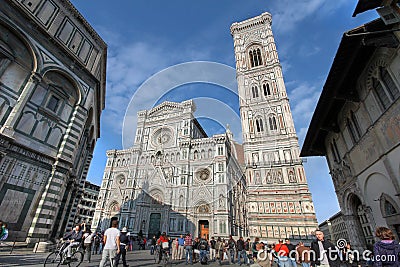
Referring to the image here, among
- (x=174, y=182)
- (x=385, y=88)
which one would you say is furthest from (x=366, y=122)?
(x=174, y=182)

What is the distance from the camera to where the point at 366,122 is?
924 cm

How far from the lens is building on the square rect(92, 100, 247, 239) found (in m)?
26.8

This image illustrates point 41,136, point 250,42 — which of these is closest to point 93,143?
point 41,136

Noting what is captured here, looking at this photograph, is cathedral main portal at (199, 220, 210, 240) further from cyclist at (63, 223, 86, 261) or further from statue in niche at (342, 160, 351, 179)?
cyclist at (63, 223, 86, 261)

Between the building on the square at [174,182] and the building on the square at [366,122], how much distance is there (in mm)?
16754

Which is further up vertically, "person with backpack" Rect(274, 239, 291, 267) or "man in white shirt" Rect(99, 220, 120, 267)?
"man in white shirt" Rect(99, 220, 120, 267)

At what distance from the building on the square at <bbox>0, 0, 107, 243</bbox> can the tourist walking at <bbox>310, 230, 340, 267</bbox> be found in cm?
1208

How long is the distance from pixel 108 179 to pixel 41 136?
26.5m

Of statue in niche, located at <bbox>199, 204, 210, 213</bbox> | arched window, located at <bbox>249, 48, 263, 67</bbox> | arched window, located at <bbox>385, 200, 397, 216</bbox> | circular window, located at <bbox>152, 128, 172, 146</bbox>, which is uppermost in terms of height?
arched window, located at <bbox>249, 48, 263, 67</bbox>

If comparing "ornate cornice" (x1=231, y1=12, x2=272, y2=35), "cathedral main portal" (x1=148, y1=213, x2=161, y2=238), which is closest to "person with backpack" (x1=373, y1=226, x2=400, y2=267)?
"cathedral main portal" (x1=148, y1=213, x2=161, y2=238)

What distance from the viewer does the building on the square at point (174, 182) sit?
87.9 feet

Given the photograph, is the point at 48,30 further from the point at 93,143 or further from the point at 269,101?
the point at 269,101

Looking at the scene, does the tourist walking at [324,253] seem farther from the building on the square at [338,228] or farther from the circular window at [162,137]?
the circular window at [162,137]

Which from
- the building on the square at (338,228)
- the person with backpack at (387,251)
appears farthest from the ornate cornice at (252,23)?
the person with backpack at (387,251)
